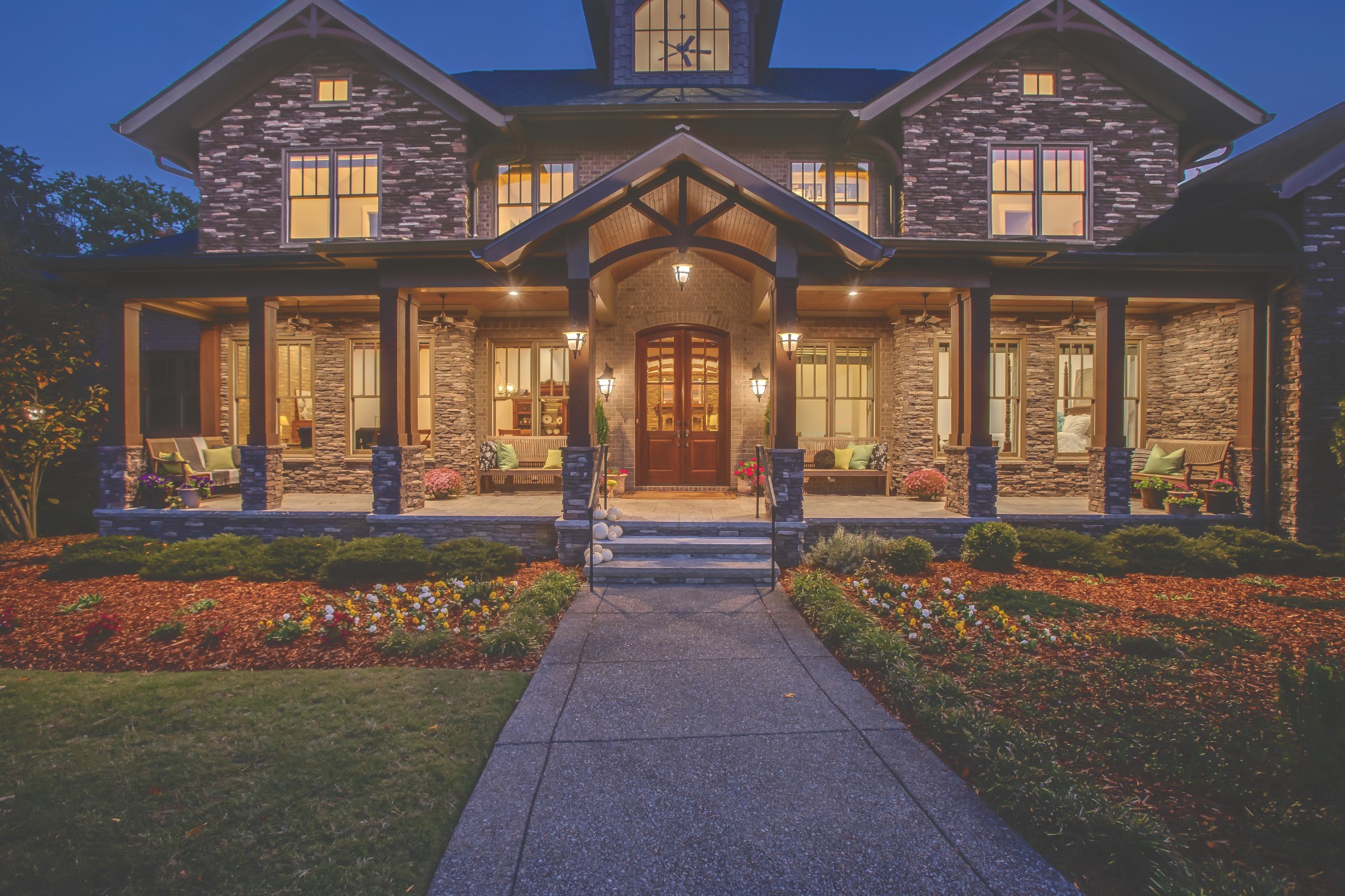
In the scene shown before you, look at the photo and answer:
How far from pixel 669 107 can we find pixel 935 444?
7.77 metres

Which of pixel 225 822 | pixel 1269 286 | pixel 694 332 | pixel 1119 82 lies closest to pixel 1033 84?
pixel 1119 82

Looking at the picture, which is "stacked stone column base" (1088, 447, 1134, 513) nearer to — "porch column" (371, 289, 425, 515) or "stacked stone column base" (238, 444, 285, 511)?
"porch column" (371, 289, 425, 515)

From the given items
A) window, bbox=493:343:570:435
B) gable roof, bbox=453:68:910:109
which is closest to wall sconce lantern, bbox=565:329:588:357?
window, bbox=493:343:570:435

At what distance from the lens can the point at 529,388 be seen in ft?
40.7

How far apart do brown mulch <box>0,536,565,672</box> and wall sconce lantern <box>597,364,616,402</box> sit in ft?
14.0

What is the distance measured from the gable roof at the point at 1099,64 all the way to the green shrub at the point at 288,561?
1067 centimetres

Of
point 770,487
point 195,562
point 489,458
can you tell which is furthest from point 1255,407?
point 195,562

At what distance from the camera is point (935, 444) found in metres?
11.7

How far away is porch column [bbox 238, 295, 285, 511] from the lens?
9234mm

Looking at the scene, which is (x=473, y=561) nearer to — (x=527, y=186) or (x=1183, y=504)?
(x=527, y=186)

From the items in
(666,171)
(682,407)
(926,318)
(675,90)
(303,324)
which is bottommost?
(682,407)

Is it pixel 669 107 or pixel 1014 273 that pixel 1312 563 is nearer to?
pixel 1014 273

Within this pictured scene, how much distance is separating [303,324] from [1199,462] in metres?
15.8

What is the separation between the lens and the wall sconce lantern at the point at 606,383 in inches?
440
